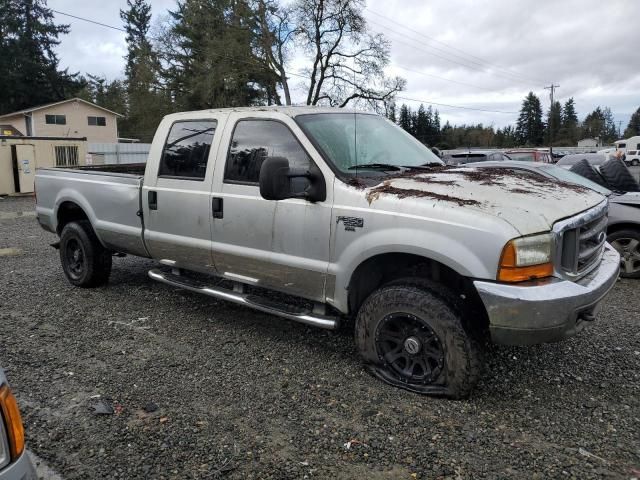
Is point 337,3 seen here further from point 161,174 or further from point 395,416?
point 395,416

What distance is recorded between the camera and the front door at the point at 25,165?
20734mm

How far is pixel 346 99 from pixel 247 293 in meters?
34.6

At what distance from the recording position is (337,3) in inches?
1432

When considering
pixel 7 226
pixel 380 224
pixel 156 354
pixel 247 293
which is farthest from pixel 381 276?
pixel 7 226

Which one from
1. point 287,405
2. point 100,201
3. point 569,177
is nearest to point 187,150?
point 100,201

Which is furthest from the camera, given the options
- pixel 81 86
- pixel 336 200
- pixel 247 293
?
pixel 81 86

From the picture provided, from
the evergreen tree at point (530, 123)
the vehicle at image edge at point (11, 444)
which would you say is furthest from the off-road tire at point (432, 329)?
the evergreen tree at point (530, 123)

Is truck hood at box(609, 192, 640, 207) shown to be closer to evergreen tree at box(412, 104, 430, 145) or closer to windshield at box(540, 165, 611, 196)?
windshield at box(540, 165, 611, 196)

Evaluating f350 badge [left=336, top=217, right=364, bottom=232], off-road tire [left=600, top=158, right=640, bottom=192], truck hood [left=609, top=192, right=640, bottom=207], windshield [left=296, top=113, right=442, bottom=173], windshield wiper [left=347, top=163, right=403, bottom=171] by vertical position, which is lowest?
truck hood [left=609, top=192, right=640, bottom=207]

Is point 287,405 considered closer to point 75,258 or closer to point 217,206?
point 217,206

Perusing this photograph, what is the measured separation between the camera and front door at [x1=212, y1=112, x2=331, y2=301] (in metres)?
3.85

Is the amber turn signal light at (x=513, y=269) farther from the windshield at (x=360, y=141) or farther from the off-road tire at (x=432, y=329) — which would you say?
the windshield at (x=360, y=141)

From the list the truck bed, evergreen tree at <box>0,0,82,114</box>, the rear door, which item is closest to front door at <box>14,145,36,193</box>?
the truck bed

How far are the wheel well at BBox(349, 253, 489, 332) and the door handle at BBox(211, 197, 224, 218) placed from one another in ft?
4.54
